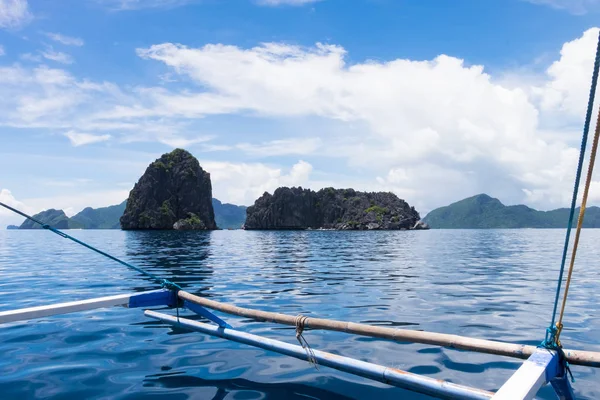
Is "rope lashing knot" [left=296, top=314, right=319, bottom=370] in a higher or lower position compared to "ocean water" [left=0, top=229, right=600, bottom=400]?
higher

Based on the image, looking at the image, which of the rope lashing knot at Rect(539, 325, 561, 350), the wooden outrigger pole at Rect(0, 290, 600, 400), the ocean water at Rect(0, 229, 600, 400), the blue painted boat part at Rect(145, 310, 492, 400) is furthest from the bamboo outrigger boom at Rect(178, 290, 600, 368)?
the ocean water at Rect(0, 229, 600, 400)

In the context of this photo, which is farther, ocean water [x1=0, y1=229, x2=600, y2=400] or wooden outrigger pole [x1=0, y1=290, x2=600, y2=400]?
ocean water [x1=0, y1=229, x2=600, y2=400]

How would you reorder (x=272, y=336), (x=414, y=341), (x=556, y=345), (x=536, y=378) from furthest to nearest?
(x=272, y=336), (x=414, y=341), (x=556, y=345), (x=536, y=378)

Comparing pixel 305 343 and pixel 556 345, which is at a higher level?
pixel 556 345

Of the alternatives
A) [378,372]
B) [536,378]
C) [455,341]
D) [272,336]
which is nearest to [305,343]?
[378,372]

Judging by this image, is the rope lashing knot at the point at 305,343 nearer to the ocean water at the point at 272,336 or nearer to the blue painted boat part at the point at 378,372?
the blue painted boat part at the point at 378,372

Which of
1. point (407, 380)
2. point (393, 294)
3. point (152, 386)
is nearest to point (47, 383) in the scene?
point (152, 386)

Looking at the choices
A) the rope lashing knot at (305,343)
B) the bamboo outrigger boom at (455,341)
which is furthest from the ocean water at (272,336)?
the bamboo outrigger boom at (455,341)

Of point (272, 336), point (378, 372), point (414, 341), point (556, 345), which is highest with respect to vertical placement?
point (556, 345)

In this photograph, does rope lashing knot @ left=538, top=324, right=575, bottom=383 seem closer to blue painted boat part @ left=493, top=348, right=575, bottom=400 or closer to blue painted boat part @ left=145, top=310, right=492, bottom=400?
blue painted boat part @ left=493, top=348, right=575, bottom=400

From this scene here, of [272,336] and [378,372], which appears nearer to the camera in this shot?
[378,372]

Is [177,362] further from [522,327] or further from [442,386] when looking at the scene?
[522,327]

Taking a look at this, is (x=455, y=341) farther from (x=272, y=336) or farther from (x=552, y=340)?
(x=272, y=336)

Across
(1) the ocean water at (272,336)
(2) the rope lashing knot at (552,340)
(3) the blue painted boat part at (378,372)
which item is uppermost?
(2) the rope lashing knot at (552,340)
